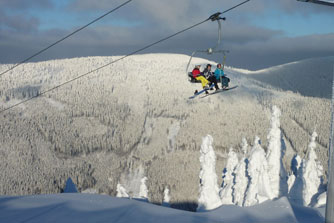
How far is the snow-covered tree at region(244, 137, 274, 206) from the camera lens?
45.7m

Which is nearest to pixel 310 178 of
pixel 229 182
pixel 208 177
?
pixel 208 177

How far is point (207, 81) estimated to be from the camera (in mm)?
17875

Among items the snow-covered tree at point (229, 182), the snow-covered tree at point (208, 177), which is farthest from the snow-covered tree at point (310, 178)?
the snow-covered tree at point (208, 177)

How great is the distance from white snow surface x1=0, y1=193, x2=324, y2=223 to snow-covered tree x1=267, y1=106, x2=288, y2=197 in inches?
1644

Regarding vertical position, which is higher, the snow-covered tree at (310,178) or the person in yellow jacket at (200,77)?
the person in yellow jacket at (200,77)

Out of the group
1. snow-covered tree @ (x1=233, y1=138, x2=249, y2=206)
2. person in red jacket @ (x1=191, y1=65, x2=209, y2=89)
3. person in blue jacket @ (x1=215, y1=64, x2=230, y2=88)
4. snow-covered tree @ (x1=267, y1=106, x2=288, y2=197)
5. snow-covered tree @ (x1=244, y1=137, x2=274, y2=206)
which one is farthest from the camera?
snow-covered tree @ (x1=233, y1=138, x2=249, y2=206)

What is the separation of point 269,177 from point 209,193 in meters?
8.76

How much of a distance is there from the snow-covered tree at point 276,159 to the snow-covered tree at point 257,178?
323 centimetres

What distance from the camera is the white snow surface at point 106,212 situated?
29.9 ft

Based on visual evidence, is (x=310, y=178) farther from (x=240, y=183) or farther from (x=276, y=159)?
(x=240, y=183)

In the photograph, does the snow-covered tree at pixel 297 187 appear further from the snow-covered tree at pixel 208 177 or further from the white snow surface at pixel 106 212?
the white snow surface at pixel 106 212

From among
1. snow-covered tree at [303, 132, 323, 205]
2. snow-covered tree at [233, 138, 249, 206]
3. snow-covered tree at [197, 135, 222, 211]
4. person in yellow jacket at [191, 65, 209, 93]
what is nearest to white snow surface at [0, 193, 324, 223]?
person in yellow jacket at [191, 65, 209, 93]

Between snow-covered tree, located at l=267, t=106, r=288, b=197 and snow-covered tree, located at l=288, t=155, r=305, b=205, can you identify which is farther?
snow-covered tree, located at l=288, t=155, r=305, b=205

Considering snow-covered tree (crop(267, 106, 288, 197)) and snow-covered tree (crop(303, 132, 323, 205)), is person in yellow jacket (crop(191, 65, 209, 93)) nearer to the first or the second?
snow-covered tree (crop(267, 106, 288, 197))
